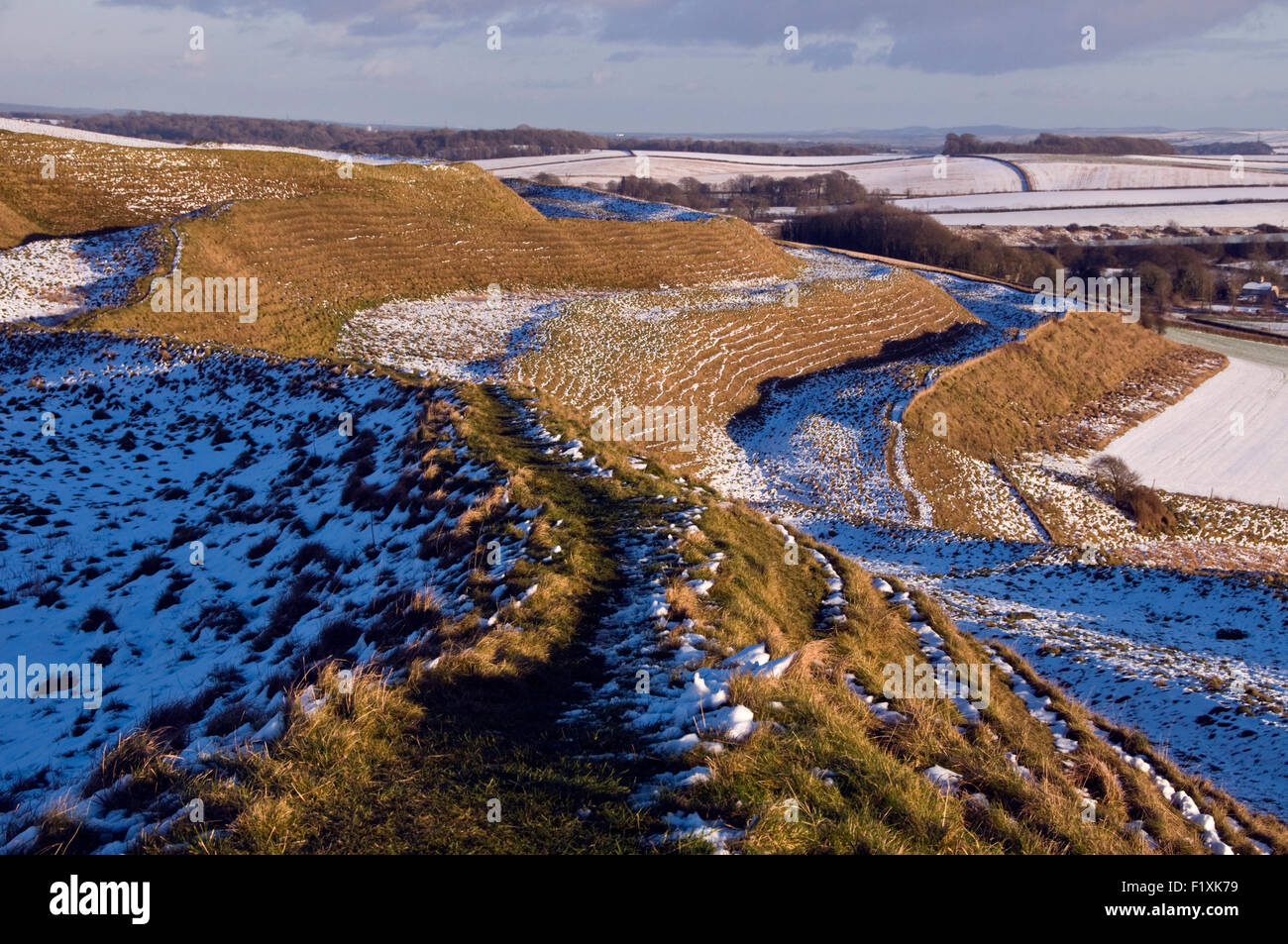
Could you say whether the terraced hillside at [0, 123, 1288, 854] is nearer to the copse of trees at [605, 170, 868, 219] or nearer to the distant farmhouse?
the distant farmhouse

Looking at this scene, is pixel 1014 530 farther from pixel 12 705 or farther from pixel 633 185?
pixel 633 185

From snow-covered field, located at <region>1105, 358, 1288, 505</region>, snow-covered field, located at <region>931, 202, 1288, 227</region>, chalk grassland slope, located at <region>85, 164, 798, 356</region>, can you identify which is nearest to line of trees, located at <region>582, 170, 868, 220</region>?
snow-covered field, located at <region>931, 202, 1288, 227</region>

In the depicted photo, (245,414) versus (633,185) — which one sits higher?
(633,185)

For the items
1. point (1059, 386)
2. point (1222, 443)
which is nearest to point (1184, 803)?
point (1222, 443)

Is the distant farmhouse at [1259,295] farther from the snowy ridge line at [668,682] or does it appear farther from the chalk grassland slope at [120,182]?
the snowy ridge line at [668,682]

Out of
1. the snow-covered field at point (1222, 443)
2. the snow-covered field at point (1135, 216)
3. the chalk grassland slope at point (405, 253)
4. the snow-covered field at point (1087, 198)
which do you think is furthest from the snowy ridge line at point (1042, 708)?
the snow-covered field at point (1087, 198)

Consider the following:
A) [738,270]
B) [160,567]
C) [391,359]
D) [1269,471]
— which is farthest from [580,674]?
[738,270]
